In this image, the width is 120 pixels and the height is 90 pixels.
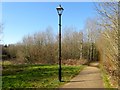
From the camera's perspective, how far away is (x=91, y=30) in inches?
2053

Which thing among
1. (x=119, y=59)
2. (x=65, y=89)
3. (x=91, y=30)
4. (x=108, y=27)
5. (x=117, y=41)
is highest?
(x=91, y=30)

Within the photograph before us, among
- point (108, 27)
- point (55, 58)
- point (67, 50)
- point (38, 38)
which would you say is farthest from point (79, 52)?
point (108, 27)

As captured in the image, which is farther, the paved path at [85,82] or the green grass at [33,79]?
the green grass at [33,79]

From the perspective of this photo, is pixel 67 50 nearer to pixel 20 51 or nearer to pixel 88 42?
pixel 88 42

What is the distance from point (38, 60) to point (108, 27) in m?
36.2

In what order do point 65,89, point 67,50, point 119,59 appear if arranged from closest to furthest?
point 119,59 < point 65,89 < point 67,50

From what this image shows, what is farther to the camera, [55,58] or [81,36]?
[81,36]

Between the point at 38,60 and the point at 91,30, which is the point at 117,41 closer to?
the point at 38,60

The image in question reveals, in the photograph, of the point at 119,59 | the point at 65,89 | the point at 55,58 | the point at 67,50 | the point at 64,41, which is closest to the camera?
the point at 119,59

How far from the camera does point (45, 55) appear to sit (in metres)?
47.9

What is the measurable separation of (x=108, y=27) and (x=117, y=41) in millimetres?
1783

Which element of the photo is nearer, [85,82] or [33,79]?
[85,82]

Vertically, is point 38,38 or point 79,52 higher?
point 38,38

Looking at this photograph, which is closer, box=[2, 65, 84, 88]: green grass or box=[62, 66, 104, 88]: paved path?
box=[62, 66, 104, 88]: paved path
